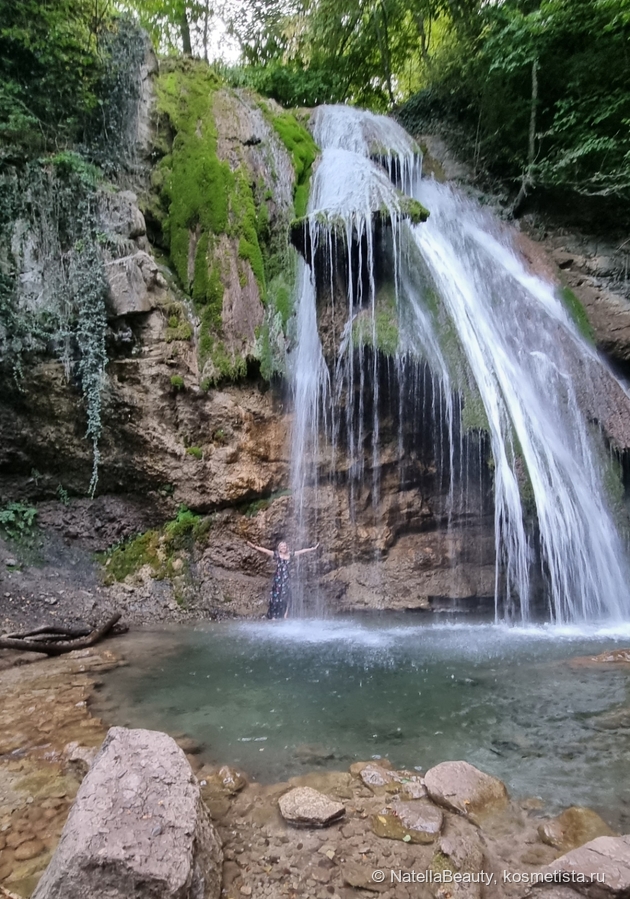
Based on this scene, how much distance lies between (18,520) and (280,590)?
3.98m

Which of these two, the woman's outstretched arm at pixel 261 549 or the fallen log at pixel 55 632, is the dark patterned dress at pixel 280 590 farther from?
the fallen log at pixel 55 632

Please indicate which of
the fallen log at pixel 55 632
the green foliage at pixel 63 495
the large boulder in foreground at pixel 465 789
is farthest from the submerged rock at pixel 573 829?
the green foliage at pixel 63 495

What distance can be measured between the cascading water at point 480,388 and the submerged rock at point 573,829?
15.5 feet

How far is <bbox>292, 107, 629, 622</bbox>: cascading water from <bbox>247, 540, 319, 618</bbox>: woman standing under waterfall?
0.43 m

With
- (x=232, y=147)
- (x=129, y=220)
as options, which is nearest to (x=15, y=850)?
(x=129, y=220)

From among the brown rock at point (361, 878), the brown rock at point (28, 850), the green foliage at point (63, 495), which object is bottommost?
the brown rock at point (361, 878)

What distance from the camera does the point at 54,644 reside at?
18.2ft

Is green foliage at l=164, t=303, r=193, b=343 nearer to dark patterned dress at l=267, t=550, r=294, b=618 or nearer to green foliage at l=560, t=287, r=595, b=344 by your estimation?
dark patterned dress at l=267, t=550, r=294, b=618

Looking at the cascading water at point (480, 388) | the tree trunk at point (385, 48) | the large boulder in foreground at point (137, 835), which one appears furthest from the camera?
the tree trunk at point (385, 48)

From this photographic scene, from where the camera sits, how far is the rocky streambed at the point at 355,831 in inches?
86.1

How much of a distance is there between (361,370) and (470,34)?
38.6ft

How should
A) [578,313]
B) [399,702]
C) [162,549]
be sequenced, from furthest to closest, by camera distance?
[578,313], [162,549], [399,702]

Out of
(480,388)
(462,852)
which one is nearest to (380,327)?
(480,388)

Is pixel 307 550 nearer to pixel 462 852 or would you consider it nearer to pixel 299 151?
pixel 462 852
